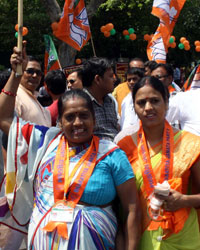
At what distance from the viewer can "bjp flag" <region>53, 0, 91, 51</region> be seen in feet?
21.0

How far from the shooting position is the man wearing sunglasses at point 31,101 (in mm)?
2988

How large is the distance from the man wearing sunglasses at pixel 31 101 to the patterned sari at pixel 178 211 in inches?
45.1

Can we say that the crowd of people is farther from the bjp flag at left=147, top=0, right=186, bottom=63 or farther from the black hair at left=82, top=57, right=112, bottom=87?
the bjp flag at left=147, top=0, right=186, bottom=63

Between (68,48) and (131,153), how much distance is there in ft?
30.0

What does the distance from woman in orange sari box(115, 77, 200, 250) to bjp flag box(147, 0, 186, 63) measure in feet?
14.0

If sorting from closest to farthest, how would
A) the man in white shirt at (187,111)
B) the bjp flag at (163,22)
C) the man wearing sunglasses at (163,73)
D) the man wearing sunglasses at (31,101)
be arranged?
the man wearing sunglasses at (31,101) < the man in white shirt at (187,111) < the man wearing sunglasses at (163,73) < the bjp flag at (163,22)

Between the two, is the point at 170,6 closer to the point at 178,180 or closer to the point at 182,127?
the point at 182,127

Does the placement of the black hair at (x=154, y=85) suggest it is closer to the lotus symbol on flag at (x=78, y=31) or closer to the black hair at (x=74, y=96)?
the black hair at (x=74, y=96)

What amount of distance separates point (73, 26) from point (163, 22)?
160 centimetres

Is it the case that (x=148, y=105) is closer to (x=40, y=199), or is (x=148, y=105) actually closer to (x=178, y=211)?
(x=178, y=211)

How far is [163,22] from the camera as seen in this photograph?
629 cm

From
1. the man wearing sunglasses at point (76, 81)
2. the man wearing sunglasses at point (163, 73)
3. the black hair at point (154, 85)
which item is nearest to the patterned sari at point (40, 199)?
the black hair at point (154, 85)

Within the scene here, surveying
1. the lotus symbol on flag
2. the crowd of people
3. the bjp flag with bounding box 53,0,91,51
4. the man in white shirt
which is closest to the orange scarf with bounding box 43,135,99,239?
the crowd of people

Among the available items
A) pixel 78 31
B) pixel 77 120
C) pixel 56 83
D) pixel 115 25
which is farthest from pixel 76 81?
pixel 115 25
